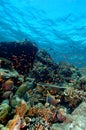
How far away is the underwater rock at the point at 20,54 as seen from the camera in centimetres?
1057

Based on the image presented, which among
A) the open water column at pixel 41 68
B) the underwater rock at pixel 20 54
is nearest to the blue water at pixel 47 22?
the open water column at pixel 41 68

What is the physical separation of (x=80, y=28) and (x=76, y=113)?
23101 mm

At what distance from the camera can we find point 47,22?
28.1 meters

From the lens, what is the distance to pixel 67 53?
42.5 metres

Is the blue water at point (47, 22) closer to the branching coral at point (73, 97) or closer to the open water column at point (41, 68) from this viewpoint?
the open water column at point (41, 68)

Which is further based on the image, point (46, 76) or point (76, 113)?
point (46, 76)

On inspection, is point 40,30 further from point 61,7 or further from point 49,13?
point 61,7

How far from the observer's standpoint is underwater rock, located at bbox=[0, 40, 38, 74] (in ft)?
34.7

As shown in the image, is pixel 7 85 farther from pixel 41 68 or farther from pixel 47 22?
pixel 47 22

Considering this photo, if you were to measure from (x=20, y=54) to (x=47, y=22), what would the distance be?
1822 cm

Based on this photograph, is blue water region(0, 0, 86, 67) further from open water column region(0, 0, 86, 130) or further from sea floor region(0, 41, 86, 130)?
sea floor region(0, 41, 86, 130)

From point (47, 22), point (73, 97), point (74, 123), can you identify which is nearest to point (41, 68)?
point (73, 97)

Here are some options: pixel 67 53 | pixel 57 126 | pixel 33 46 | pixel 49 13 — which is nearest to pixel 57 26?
pixel 49 13

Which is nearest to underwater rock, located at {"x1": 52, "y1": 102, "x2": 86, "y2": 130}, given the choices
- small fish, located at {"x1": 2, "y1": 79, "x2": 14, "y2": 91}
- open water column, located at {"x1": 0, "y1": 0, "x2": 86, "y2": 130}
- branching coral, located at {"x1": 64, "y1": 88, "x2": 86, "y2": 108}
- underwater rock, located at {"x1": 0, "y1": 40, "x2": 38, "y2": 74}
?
open water column, located at {"x1": 0, "y1": 0, "x2": 86, "y2": 130}
